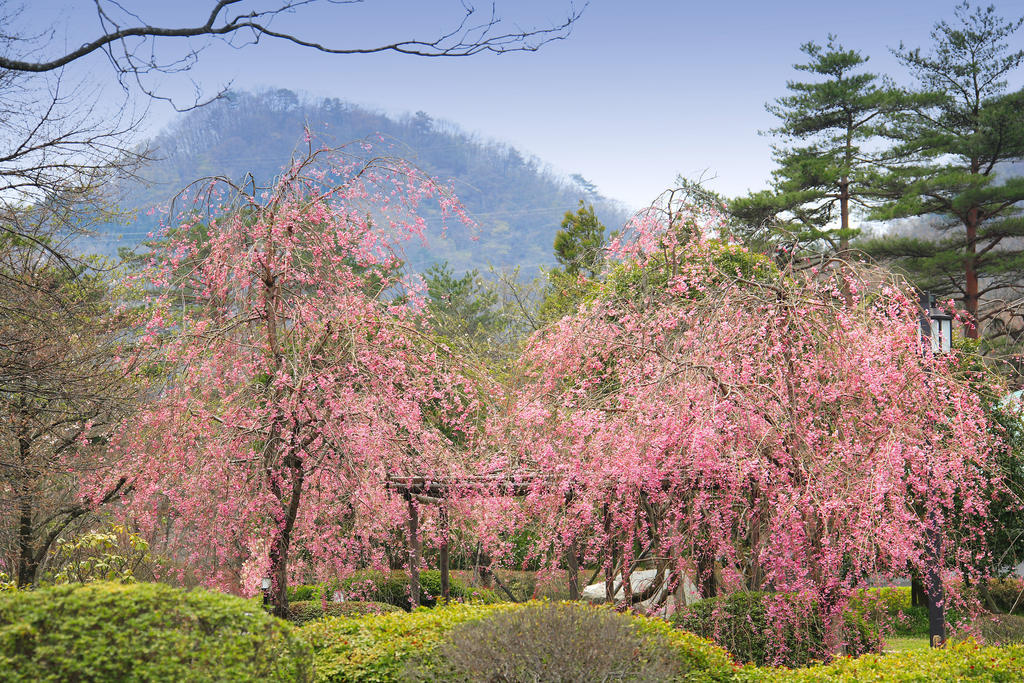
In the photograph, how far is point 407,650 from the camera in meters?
5.43

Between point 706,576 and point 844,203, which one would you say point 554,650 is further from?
point 844,203

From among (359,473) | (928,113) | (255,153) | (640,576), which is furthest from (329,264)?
Answer: (255,153)

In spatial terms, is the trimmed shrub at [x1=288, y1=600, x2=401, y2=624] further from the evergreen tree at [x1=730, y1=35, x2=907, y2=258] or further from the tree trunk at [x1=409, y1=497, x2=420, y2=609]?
the evergreen tree at [x1=730, y1=35, x2=907, y2=258]

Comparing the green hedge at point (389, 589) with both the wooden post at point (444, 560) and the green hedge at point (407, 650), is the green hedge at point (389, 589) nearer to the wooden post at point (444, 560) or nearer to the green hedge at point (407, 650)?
the wooden post at point (444, 560)

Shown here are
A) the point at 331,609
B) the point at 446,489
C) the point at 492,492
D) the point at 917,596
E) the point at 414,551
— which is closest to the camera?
the point at 492,492

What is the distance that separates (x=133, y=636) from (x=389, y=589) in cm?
883

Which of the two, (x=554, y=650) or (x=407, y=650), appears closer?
(x=554, y=650)

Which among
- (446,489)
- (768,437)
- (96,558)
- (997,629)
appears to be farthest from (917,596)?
(96,558)

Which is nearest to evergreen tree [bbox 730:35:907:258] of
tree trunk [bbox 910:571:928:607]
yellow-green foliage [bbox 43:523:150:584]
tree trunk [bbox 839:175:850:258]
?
tree trunk [bbox 839:175:850:258]

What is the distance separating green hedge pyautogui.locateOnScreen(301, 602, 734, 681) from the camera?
5.32 metres

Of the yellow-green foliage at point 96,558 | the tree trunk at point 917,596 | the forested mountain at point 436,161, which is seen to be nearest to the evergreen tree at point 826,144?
the tree trunk at point 917,596

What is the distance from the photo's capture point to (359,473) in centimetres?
758

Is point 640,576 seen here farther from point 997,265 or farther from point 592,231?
point 592,231

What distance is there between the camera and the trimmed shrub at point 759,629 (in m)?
7.52
